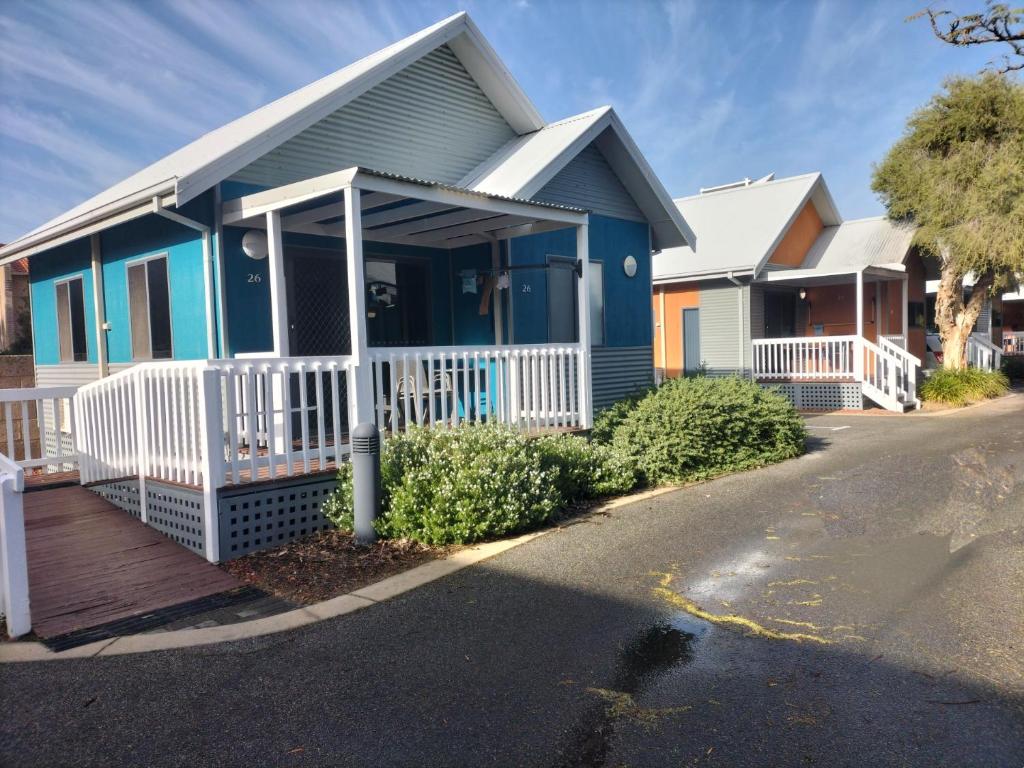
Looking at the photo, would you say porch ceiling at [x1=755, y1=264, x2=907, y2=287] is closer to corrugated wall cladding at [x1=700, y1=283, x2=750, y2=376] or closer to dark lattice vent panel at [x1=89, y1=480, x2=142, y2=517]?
corrugated wall cladding at [x1=700, y1=283, x2=750, y2=376]

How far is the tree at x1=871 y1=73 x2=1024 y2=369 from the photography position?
16688mm

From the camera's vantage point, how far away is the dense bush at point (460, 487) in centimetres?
612

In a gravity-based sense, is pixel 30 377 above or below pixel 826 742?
Result: above

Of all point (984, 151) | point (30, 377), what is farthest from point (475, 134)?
point (984, 151)

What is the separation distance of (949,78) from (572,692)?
19.4 meters

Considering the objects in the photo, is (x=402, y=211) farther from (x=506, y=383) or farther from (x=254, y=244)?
(x=506, y=383)

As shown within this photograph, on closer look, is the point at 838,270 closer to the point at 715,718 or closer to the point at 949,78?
the point at 949,78

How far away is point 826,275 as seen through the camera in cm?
1702

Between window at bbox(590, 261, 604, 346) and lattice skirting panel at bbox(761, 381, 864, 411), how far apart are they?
18.8 ft

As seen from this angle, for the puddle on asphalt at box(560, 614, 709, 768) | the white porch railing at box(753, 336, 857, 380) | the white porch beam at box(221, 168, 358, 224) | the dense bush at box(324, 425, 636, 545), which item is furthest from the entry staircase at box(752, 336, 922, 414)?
the puddle on asphalt at box(560, 614, 709, 768)

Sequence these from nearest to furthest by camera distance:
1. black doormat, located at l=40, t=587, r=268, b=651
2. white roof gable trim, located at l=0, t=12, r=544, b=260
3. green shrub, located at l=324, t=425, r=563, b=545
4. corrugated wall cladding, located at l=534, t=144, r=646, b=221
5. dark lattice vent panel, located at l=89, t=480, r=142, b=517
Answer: black doormat, located at l=40, t=587, r=268, b=651
green shrub, located at l=324, t=425, r=563, b=545
dark lattice vent panel, located at l=89, t=480, r=142, b=517
white roof gable trim, located at l=0, t=12, r=544, b=260
corrugated wall cladding, located at l=534, t=144, r=646, b=221

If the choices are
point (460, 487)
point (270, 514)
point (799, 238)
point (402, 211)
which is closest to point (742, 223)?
point (799, 238)

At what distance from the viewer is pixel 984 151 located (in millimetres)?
17312

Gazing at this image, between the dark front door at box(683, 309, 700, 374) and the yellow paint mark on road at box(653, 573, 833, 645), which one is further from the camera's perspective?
the dark front door at box(683, 309, 700, 374)
